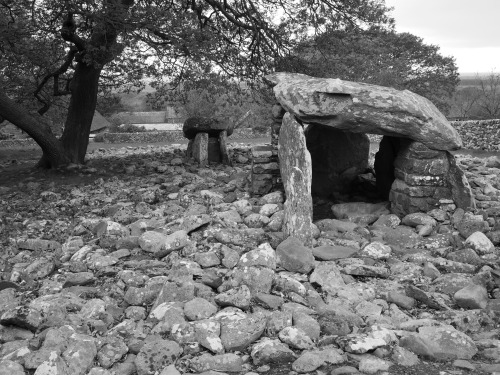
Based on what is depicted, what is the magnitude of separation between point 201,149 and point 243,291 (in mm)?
7533

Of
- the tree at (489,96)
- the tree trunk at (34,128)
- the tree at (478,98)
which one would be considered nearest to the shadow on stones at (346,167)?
the tree trunk at (34,128)

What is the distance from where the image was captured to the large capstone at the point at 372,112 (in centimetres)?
709

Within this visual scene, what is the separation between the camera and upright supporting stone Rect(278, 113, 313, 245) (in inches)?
260

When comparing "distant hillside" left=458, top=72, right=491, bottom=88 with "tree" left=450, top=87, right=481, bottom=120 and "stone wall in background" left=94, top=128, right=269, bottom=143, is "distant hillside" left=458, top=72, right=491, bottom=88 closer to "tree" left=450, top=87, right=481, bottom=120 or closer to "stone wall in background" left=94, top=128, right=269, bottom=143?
"tree" left=450, top=87, right=481, bottom=120

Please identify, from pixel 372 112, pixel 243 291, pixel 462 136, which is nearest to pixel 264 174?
pixel 372 112

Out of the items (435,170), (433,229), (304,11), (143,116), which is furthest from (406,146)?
(143,116)

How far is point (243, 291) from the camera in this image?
4852 millimetres

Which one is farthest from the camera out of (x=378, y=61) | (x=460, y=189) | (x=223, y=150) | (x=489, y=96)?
(x=489, y=96)

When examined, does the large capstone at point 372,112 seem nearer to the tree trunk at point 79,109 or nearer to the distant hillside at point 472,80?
the tree trunk at point 79,109

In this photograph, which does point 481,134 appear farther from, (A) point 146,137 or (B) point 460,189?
(B) point 460,189

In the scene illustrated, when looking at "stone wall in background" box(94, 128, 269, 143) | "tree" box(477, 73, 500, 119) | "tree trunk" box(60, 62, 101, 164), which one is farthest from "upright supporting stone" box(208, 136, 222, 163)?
"tree" box(477, 73, 500, 119)

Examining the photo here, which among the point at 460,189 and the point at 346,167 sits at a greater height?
the point at 346,167

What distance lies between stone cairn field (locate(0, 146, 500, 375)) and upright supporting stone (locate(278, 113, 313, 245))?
0.82ft

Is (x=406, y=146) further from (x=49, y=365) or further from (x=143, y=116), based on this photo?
(x=143, y=116)
